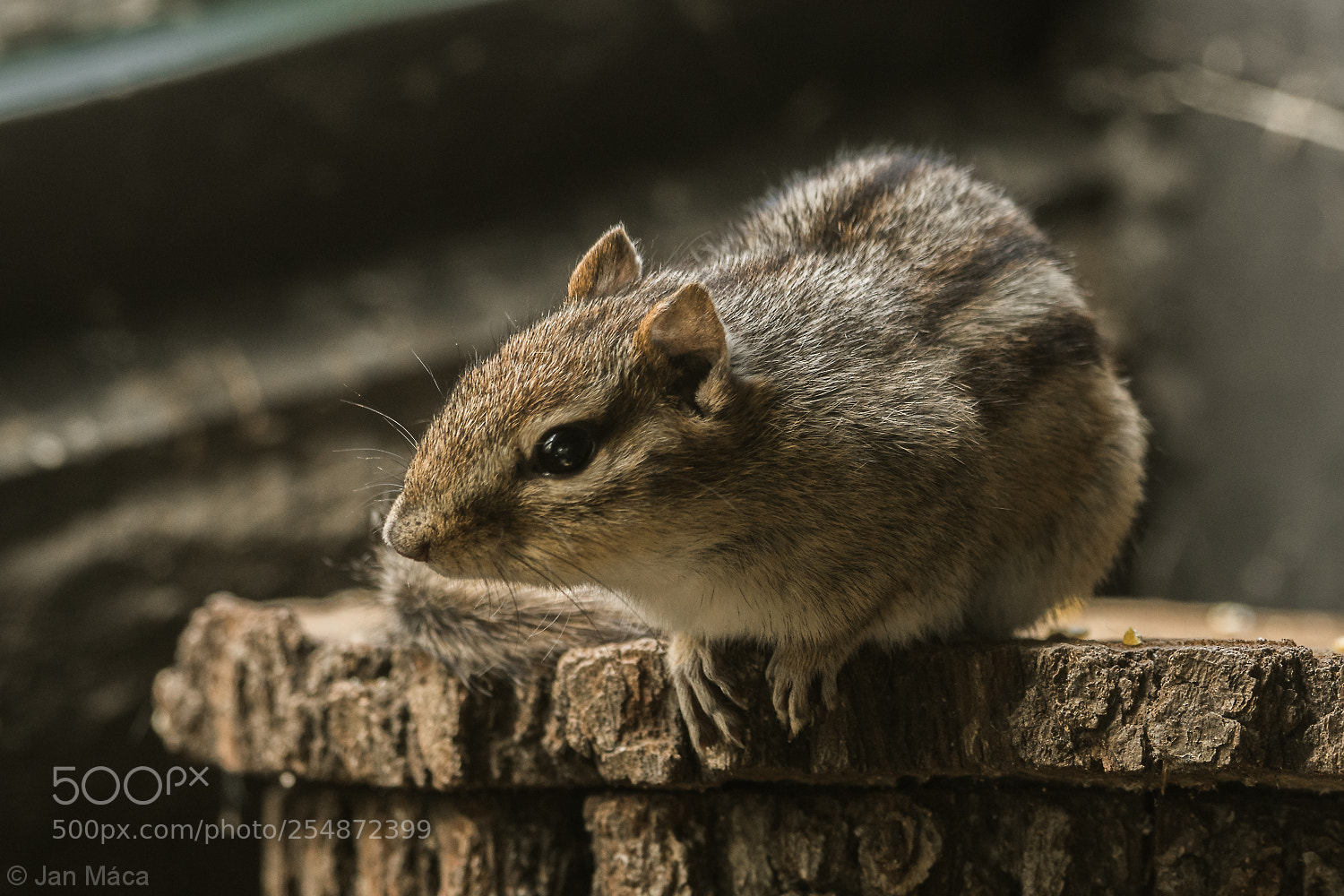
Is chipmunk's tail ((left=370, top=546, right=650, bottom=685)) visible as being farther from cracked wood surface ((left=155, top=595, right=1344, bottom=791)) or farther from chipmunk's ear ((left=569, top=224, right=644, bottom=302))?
chipmunk's ear ((left=569, top=224, right=644, bottom=302))

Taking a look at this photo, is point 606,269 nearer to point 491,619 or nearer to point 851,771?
point 491,619

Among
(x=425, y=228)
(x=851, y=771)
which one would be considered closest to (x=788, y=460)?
(x=851, y=771)

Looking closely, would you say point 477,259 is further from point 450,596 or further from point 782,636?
point 782,636

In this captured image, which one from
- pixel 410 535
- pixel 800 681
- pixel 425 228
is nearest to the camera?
pixel 410 535

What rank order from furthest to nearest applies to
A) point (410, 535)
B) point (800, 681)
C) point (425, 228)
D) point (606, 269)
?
1. point (425, 228)
2. point (606, 269)
3. point (800, 681)
4. point (410, 535)

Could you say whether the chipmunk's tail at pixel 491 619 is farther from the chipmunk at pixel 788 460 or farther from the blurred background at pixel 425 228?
the blurred background at pixel 425 228

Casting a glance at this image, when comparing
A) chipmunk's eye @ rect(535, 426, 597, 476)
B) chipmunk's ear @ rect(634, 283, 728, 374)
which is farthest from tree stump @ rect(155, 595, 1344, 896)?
chipmunk's ear @ rect(634, 283, 728, 374)
